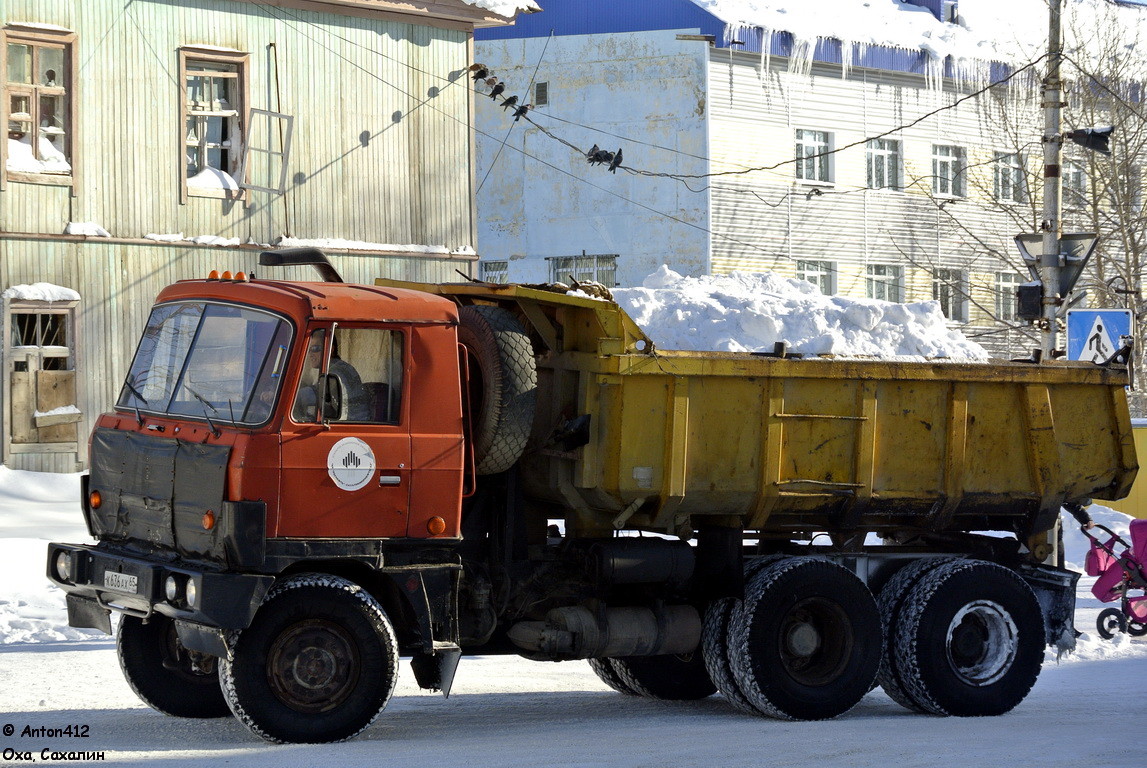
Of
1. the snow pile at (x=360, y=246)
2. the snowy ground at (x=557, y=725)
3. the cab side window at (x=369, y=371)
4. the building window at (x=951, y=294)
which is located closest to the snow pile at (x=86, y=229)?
the snow pile at (x=360, y=246)

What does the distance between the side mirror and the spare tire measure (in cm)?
91

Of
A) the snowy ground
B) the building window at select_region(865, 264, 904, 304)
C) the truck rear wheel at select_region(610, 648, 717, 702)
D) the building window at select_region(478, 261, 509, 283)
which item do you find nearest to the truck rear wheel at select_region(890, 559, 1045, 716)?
the snowy ground

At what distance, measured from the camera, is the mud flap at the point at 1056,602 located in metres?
10.5

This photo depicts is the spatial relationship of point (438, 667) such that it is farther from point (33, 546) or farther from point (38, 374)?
point (38, 374)

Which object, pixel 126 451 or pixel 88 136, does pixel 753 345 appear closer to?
pixel 88 136

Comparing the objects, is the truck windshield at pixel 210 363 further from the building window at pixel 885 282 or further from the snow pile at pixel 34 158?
the building window at pixel 885 282

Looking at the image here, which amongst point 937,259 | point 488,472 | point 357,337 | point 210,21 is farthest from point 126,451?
point 937,259

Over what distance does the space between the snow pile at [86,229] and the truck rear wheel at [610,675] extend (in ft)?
41.0

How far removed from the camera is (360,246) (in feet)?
75.2

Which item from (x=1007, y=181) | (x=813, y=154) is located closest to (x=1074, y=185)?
(x=1007, y=181)

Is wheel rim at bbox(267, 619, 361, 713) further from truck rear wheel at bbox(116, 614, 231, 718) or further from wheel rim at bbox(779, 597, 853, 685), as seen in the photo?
wheel rim at bbox(779, 597, 853, 685)

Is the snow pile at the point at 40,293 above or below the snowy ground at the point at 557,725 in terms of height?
above

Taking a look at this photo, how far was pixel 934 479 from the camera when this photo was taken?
32.9ft

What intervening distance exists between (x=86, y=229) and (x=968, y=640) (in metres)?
14.4
